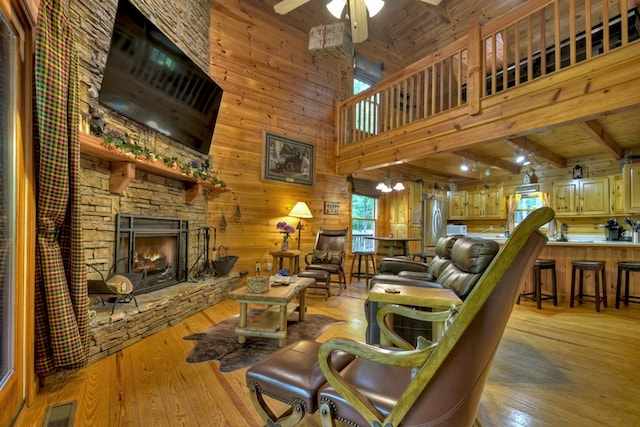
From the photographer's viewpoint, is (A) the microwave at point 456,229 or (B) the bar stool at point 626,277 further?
(A) the microwave at point 456,229

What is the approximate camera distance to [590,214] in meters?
5.55

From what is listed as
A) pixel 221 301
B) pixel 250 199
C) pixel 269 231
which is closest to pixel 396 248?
pixel 269 231

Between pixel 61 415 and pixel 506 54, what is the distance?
473 cm

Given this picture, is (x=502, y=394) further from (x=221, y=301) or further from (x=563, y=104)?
(x=221, y=301)

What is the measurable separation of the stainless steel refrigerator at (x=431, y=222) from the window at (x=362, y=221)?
52.4 inches

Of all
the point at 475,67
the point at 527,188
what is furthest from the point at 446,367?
the point at 527,188

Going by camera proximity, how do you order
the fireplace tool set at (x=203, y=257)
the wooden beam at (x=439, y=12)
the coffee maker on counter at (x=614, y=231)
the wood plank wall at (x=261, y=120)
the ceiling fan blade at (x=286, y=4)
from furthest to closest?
1. the wooden beam at (x=439, y=12)
2. the wood plank wall at (x=261, y=120)
3. the coffee maker on counter at (x=614, y=231)
4. the fireplace tool set at (x=203, y=257)
5. the ceiling fan blade at (x=286, y=4)

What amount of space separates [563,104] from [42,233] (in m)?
4.25

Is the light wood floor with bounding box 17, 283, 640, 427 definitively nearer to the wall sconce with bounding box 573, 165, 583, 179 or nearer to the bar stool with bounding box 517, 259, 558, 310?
the bar stool with bounding box 517, 259, 558, 310

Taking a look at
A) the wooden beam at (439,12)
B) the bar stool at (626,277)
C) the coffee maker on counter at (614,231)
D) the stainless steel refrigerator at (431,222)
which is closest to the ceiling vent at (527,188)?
the stainless steel refrigerator at (431,222)

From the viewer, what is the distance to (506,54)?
3191 mm

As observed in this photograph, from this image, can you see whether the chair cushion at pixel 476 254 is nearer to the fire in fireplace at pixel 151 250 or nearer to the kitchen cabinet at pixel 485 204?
the fire in fireplace at pixel 151 250

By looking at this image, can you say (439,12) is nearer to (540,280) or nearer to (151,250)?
(540,280)

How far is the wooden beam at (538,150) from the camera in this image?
4334 millimetres
